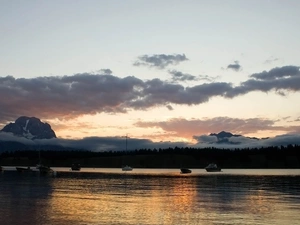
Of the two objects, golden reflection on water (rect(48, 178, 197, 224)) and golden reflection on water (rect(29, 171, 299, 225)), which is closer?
golden reflection on water (rect(29, 171, 299, 225))

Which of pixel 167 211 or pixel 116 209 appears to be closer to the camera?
pixel 167 211

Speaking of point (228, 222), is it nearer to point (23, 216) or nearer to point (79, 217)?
point (79, 217)

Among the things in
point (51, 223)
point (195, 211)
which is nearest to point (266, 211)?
point (195, 211)

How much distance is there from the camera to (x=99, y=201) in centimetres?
5784

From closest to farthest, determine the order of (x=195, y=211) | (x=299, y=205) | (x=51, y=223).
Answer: (x=51, y=223)
(x=195, y=211)
(x=299, y=205)

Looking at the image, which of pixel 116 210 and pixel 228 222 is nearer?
Answer: pixel 228 222

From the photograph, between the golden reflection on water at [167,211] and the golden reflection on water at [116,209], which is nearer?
the golden reflection on water at [167,211]

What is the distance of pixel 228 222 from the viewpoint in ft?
131

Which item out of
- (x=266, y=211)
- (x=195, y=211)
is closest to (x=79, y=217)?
(x=195, y=211)

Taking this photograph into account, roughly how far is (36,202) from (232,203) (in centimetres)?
2475

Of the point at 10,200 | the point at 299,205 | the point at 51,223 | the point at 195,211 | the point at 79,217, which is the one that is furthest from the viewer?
the point at 10,200

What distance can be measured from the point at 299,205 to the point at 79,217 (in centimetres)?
2734

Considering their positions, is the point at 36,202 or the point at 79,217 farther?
the point at 36,202

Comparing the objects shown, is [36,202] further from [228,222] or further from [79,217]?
[228,222]
